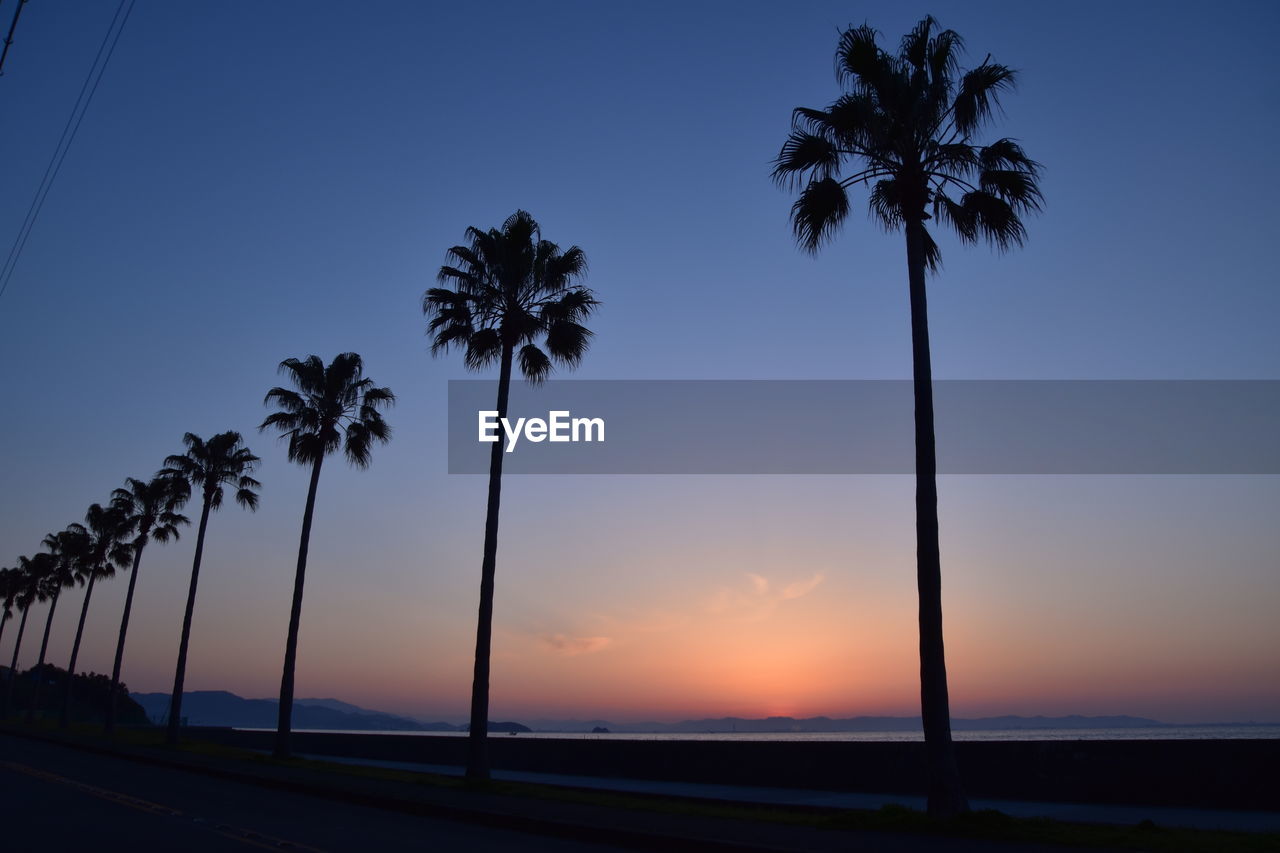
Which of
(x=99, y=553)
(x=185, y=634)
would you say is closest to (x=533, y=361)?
(x=185, y=634)

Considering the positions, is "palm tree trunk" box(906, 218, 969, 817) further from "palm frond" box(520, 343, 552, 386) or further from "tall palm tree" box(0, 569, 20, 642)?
"tall palm tree" box(0, 569, 20, 642)

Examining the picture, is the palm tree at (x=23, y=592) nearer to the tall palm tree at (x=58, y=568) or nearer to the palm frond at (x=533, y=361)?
the tall palm tree at (x=58, y=568)

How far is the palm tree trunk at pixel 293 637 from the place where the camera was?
32438mm

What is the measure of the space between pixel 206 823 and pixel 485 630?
9812mm

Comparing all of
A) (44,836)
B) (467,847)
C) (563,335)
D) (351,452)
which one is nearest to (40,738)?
(351,452)

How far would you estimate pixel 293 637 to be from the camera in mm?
34062

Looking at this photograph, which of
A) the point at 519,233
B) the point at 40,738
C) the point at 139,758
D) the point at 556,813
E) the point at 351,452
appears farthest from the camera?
the point at 40,738

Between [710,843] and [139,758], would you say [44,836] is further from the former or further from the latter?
[139,758]

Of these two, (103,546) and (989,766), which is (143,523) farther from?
(989,766)

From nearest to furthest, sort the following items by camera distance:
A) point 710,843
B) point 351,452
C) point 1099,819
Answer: point 710,843, point 1099,819, point 351,452

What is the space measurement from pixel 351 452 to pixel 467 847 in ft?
83.8

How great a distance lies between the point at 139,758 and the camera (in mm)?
32375

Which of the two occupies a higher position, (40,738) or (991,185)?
(991,185)

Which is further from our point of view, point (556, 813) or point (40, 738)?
point (40, 738)
